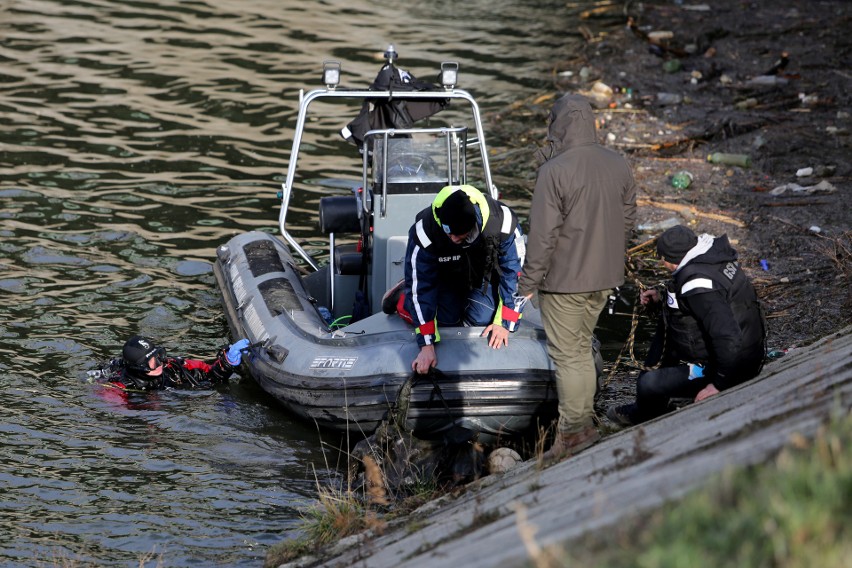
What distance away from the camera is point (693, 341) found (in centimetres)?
561

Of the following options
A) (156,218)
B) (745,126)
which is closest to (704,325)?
(156,218)

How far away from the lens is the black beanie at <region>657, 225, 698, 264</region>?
18.0 feet

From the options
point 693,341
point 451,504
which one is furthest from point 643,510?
point 693,341

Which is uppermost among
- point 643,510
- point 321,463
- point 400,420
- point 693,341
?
point 643,510

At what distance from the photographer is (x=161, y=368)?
750cm

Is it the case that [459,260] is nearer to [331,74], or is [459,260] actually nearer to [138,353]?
[331,74]

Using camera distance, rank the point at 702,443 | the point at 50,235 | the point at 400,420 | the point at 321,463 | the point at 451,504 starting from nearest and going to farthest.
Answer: the point at 702,443 → the point at 451,504 → the point at 400,420 → the point at 321,463 → the point at 50,235

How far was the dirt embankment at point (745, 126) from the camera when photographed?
8.74 meters

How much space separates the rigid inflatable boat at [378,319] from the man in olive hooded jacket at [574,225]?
1127 mm

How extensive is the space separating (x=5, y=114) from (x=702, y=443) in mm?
11770

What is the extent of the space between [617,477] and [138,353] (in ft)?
14.0

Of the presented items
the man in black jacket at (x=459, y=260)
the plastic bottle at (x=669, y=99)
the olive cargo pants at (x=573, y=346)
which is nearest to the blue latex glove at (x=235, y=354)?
the man in black jacket at (x=459, y=260)

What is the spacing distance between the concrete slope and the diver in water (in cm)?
275

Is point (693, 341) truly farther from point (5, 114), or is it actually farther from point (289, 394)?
point (5, 114)
